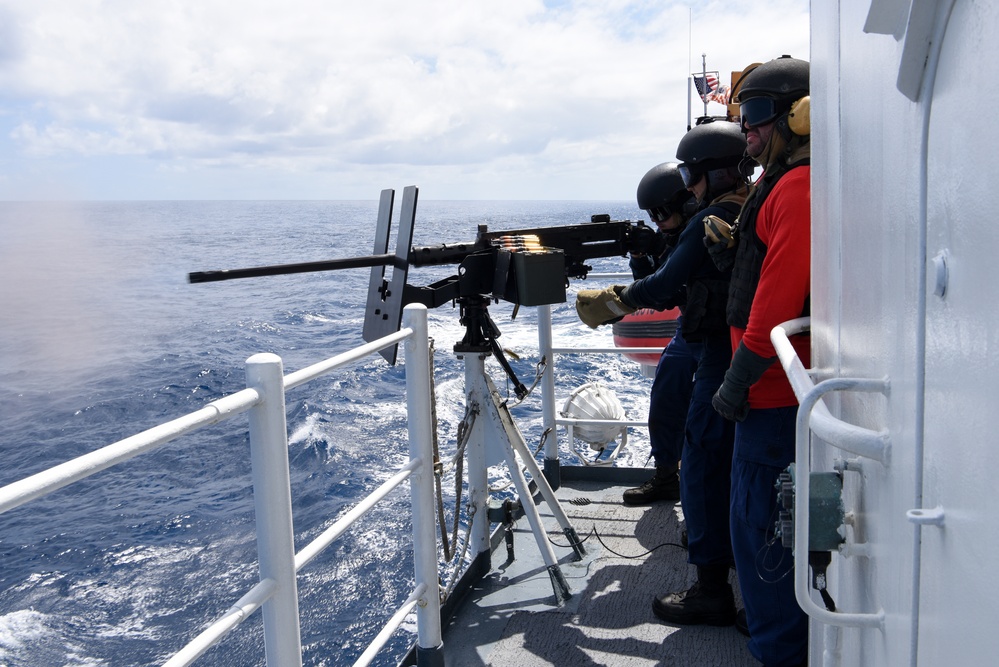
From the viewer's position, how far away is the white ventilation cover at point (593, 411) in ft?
17.3

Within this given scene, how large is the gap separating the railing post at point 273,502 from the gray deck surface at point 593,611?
4.36 ft

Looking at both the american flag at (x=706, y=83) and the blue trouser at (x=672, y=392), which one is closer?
the blue trouser at (x=672, y=392)

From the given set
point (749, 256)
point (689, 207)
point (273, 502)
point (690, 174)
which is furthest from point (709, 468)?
point (273, 502)

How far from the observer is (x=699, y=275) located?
313 centimetres

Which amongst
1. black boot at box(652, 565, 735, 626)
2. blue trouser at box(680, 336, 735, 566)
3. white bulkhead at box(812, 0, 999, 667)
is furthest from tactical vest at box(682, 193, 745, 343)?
white bulkhead at box(812, 0, 999, 667)

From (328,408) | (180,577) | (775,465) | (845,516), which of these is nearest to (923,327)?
(845,516)

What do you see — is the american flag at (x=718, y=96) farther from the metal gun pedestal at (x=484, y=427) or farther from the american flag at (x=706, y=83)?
the metal gun pedestal at (x=484, y=427)

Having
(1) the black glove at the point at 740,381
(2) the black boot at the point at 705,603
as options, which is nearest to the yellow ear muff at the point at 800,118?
(1) the black glove at the point at 740,381

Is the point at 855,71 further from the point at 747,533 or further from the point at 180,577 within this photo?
the point at 180,577

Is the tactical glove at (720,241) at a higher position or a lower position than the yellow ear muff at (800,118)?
lower

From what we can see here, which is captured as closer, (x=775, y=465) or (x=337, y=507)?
(x=775, y=465)

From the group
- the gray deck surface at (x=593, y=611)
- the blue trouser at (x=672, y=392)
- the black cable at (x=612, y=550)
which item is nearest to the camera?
the gray deck surface at (x=593, y=611)

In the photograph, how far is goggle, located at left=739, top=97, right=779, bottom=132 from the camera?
2.45 m

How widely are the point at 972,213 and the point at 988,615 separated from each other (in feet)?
1.02
